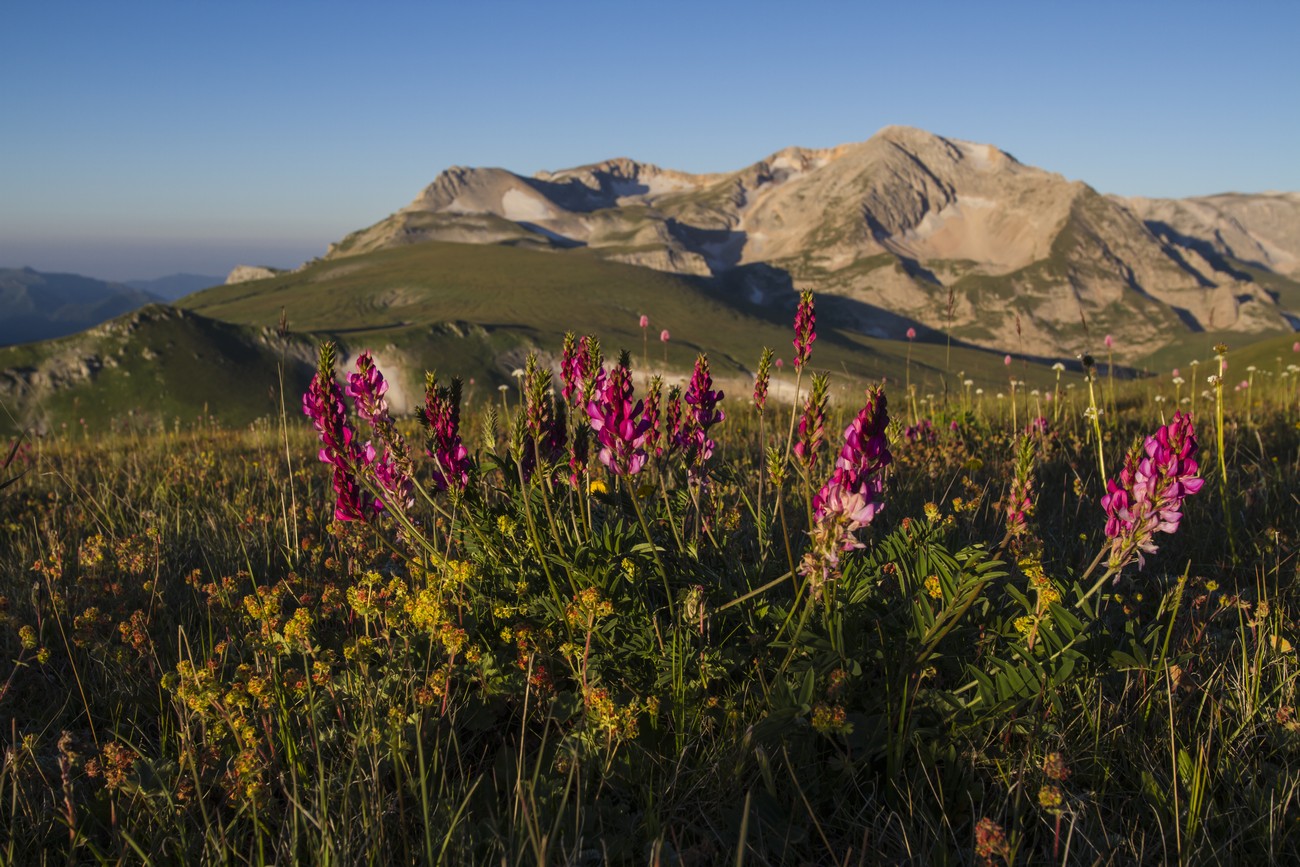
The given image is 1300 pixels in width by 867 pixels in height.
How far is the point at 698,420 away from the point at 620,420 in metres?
0.74

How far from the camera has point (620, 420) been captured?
9.73ft

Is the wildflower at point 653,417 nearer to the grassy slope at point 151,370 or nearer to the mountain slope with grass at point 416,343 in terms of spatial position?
the mountain slope with grass at point 416,343

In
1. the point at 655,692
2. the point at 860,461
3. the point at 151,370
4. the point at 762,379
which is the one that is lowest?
the point at 151,370

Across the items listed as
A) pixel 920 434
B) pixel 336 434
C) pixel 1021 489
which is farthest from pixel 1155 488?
pixel 920 434

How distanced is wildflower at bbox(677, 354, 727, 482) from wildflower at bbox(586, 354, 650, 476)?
1.63 ft

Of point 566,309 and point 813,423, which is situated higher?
point 566,309

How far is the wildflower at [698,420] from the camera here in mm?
3578

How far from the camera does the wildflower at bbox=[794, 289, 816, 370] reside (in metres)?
3.36

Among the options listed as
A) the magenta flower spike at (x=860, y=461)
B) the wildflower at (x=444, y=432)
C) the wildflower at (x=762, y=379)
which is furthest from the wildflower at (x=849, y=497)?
the wildflower at (x=444, y=432)

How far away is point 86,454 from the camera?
10.4 meters

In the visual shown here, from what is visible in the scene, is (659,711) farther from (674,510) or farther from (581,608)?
(674,510)

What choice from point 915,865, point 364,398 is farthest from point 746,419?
point 915,865

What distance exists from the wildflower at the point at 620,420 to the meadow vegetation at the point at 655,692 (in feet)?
0.05

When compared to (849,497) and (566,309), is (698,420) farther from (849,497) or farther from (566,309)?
(566,309)
